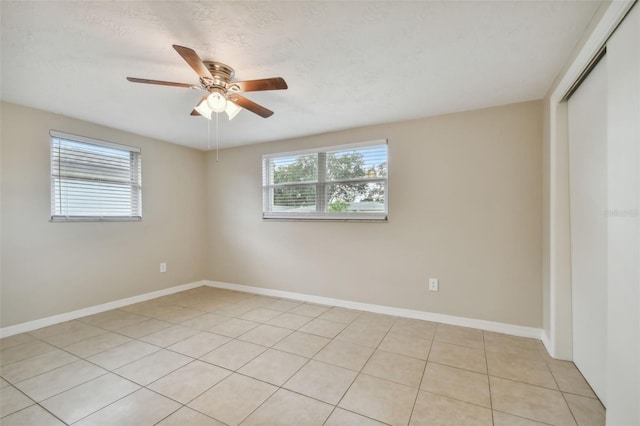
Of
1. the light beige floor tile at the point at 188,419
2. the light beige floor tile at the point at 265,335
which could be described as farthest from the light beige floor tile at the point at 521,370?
the light beige floor tile at the point at 188,419

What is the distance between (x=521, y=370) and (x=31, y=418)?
3185 millimetres

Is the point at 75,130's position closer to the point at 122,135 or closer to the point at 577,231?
the point at 122,135

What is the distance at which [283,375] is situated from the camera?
2.04 metres

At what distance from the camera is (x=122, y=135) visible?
11.7 feet

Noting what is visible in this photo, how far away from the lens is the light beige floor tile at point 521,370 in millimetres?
1955

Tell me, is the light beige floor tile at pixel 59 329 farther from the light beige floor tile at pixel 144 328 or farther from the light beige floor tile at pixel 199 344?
the light beige floor tile at pixel 199 344

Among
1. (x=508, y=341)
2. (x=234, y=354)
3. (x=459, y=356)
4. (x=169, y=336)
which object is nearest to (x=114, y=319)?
(x=169, y=336)

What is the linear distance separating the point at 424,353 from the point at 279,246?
2302mm

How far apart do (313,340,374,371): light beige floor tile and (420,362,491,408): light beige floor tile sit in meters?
0.48

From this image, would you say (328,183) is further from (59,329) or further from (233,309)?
(59,329)

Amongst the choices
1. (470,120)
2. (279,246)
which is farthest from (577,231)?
(279,246)

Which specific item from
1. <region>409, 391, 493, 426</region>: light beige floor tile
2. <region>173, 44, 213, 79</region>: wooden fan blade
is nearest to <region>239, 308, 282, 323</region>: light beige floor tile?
<region>409, 391, 493, 426</region>: light beige floor tile

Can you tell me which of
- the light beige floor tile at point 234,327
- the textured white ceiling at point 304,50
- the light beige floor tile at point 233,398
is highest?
the textured white ceiling at point 304,50

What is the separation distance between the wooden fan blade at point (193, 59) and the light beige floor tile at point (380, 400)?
7.29 feet
